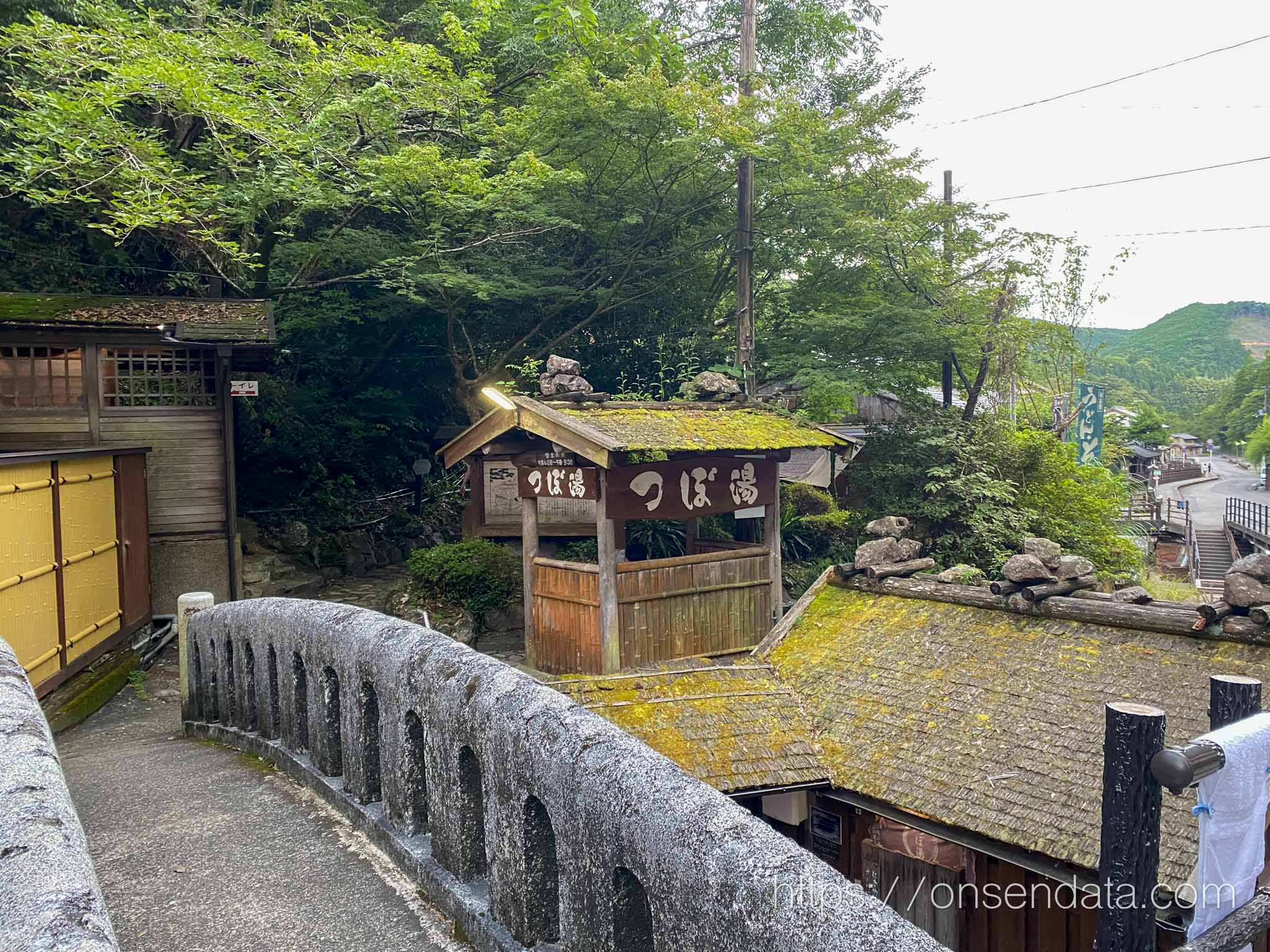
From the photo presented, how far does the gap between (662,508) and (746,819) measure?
8805 mm

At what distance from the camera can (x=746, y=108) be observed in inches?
685

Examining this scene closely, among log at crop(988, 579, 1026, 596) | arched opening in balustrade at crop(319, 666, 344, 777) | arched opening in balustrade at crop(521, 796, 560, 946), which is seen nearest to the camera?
arched opening in balustrade at crop(521, 796, 560, 946)

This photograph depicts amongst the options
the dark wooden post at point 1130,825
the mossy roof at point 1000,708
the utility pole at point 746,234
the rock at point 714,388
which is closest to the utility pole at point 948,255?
the utility pole at point 746,234

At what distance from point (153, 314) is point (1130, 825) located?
15.3 meters

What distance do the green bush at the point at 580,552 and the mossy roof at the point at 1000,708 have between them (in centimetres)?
691

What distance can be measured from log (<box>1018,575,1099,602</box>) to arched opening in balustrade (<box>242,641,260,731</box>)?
6942mm

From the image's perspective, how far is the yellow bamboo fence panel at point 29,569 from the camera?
25.2 feet

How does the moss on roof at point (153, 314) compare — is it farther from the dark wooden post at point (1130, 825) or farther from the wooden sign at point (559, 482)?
the dark wooden post at point (1130, 825)

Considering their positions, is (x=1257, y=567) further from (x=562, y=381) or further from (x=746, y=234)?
(x=746, y=234)

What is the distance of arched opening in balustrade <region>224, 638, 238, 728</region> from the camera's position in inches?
281

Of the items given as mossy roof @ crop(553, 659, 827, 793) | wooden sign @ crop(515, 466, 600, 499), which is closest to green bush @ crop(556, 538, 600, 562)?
wooden sign @ crop(515, 466, 600, 499)

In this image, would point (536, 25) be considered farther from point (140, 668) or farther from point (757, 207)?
point (140, 668)

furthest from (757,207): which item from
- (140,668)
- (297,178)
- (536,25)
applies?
(140,668)

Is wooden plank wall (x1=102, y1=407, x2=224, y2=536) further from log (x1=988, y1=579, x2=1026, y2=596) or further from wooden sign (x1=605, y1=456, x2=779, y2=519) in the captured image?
log (x1=988, y1=579, x2=1026, y2=596)
